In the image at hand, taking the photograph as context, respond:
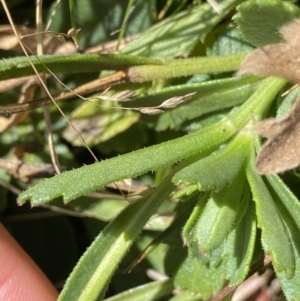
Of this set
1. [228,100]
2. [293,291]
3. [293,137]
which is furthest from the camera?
[228,100]

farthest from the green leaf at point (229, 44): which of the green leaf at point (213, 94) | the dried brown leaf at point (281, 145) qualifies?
the dried brown leaf at point (281, 145)

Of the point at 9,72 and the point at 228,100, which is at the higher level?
the point at 9,72

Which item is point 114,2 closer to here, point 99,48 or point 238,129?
point 99,48

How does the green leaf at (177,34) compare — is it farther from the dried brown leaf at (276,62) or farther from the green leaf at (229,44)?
the dried brown leaf at (276,62)

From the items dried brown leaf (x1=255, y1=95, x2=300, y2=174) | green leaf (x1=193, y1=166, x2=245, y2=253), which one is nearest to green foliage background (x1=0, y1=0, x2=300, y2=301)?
green leaf (x1=193, y1=166, x2=245, y2=253)

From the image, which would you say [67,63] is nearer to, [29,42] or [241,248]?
[29,42]

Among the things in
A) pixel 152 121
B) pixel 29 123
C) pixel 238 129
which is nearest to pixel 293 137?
pixel 238 129
